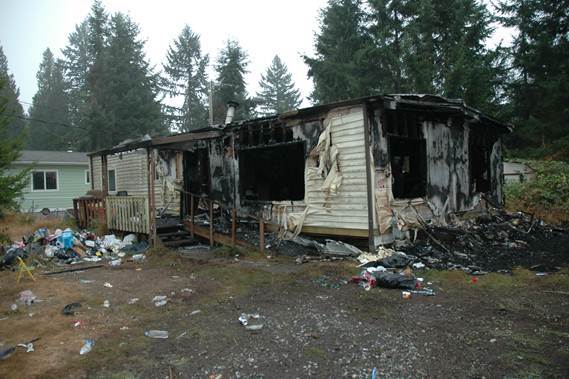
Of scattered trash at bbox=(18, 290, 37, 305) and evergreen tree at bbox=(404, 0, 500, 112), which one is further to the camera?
evergreen tree at bbox=(404, 0, 500, 112)

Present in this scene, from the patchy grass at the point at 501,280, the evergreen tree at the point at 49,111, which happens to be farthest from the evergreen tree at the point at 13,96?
the patchy grass at the point at 501,280

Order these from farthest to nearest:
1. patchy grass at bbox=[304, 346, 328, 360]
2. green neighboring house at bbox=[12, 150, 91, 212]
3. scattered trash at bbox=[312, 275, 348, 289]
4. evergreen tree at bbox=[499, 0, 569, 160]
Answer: green neighboring house at bbox=[12, 150, 91, 212]
evergreen tree at bbox=[499, 0, 569, 160]
scattered trash at bbox=[312, 275, 348, 289]
patchy grass at bbox=[304, 346, 328, 360]

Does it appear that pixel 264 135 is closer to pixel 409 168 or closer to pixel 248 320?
pixel 409 168

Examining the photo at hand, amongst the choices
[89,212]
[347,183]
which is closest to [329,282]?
[347,183]

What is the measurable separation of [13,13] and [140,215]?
10118mm

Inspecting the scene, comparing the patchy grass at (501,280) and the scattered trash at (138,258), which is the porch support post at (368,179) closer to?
the patchy grass at (501,280)

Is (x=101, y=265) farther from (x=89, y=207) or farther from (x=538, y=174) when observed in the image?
(x=538, y=174)

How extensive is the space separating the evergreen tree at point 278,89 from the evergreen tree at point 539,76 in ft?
99.9

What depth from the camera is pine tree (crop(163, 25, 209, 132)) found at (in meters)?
41.0

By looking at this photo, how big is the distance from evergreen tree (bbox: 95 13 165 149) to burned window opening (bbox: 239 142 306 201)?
24.3 m

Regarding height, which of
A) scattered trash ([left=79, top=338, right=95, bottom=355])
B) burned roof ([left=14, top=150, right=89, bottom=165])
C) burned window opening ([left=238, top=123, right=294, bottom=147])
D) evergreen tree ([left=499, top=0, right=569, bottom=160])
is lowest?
scattered trash ([left=79, top=338, right=95, bottom=355])

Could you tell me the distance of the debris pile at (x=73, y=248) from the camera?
8.66m

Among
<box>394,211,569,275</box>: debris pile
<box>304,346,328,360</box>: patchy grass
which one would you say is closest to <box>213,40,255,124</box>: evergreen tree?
<box>394,211,569,275</box>: debris pile

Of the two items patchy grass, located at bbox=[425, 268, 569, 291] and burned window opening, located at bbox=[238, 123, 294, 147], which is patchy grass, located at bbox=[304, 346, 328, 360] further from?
burned window opening, located at bbox=[238, 123, 294, 147]
